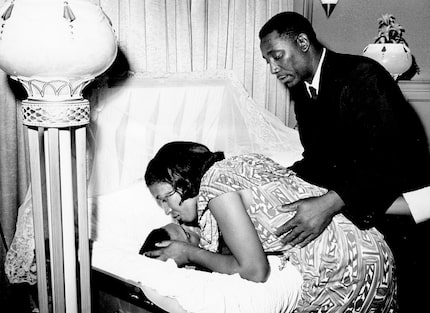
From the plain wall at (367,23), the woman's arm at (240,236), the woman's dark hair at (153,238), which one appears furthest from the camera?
the plain wall at (367,23)

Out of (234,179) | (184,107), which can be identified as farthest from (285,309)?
(184,107)

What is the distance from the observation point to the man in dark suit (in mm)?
1292

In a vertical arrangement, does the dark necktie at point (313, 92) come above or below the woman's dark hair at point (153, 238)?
above

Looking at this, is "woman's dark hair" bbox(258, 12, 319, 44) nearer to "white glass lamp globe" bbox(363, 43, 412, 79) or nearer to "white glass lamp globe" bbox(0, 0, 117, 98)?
"white glass lamp globe" bbox(0, 0, 117, 98)

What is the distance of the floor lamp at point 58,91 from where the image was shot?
3.06 ft

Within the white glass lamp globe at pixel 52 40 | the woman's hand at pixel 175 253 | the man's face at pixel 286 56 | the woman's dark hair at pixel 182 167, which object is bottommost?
the woman's hand at pixel 175 253

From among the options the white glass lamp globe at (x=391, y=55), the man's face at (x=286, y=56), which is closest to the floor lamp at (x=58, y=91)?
the man's face at (x=286, y=56)

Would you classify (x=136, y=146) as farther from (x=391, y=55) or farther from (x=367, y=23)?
(x=367, y=23)

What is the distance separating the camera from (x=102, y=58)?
1015 mm

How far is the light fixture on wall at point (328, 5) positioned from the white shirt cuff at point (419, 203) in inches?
99.5

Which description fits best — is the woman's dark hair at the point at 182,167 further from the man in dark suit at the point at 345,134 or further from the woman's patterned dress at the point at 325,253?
the man in dark suit at the point at 345,134

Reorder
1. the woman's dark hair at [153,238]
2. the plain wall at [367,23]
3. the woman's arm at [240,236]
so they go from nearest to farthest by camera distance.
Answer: the woman's arm at [240,236] < the woman's dark hair at [153,238] < the plain wall at [367,23]

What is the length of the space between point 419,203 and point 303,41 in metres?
0.63

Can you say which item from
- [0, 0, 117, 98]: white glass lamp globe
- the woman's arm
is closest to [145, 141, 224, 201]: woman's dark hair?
the woman's arm
